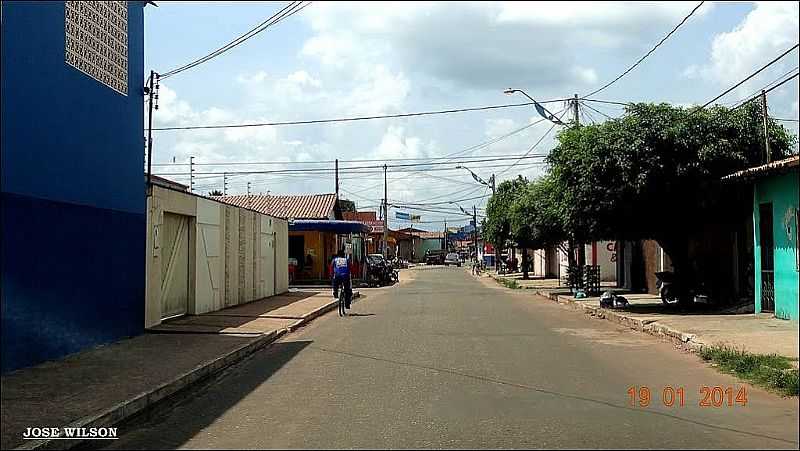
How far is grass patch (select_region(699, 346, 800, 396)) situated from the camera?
31.7ft

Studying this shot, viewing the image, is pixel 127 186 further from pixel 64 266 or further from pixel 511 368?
pixel 511 368

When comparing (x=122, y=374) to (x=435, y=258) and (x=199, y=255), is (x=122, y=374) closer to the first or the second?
(x=199, y=255)

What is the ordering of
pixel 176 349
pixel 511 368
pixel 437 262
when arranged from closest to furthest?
pixel 511 368, pixel 176 349, pixel 437 262

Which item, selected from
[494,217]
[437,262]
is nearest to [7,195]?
[494,217]

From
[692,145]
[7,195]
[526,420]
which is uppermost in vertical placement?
[692,145]

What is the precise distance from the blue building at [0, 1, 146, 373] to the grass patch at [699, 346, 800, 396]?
9.68m

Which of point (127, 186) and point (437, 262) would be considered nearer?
point (127, 186)

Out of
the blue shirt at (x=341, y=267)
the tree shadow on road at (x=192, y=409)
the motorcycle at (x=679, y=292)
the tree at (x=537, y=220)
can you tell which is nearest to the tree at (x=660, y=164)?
the motorcycle at (x=679, y=292)

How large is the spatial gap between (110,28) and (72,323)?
515 centimetres

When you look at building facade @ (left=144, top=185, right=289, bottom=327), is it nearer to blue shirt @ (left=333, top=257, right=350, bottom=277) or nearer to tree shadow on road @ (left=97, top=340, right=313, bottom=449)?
blue shirt @ (left=333, top=257, right=350, bottom=277)

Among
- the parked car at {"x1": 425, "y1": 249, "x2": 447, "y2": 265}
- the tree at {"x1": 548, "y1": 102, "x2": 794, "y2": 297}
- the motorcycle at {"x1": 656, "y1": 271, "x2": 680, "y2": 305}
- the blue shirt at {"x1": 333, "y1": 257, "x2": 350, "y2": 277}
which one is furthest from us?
the parked car at {"x1": 425, "y1": 249, "x2": 447, "y2": 265}

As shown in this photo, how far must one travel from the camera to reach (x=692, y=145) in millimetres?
18859
